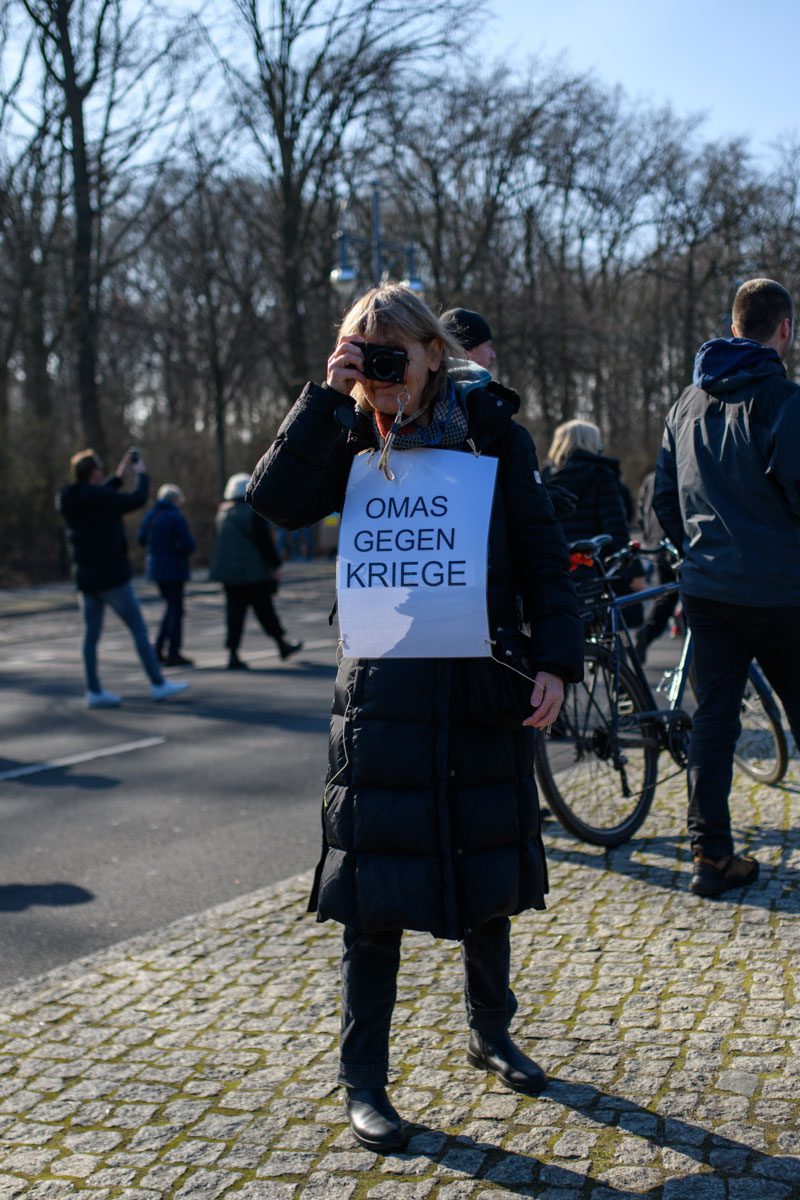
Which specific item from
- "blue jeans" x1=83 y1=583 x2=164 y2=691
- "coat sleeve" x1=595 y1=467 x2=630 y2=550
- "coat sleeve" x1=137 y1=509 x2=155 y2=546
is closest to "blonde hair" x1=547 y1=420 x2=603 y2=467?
"coat sleeve" x1=595 y1=467 x2=630 y2=550

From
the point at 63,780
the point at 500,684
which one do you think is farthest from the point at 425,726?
the point at 63,780

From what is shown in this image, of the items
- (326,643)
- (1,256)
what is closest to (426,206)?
(1,256)

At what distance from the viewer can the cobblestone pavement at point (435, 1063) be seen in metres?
2.86

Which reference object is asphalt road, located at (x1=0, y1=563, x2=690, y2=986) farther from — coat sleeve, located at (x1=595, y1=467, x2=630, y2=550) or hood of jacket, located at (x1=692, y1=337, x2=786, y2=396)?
hood of jacket, located at (x1=692, y1=337, x2=786, y2=396)

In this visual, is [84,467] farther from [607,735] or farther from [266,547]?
[607,735]

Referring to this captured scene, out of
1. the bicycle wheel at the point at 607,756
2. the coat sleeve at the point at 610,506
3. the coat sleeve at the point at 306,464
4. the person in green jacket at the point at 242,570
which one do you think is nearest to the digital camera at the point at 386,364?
the coat sleeve at the point at 306,464

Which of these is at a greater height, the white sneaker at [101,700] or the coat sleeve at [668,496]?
the coat sleeve at [668,496]

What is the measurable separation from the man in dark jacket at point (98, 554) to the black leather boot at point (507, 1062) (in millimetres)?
7525

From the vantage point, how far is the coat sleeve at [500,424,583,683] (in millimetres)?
3074

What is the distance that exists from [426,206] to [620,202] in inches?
329

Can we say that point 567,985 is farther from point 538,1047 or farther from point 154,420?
point 154,420

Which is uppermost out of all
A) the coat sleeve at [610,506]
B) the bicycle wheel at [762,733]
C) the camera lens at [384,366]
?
the camera lens at [384,366]

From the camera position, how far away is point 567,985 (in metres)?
3.86

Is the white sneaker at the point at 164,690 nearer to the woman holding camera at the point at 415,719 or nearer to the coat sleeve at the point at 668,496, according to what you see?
the coat sleeve at the point at 668,496
